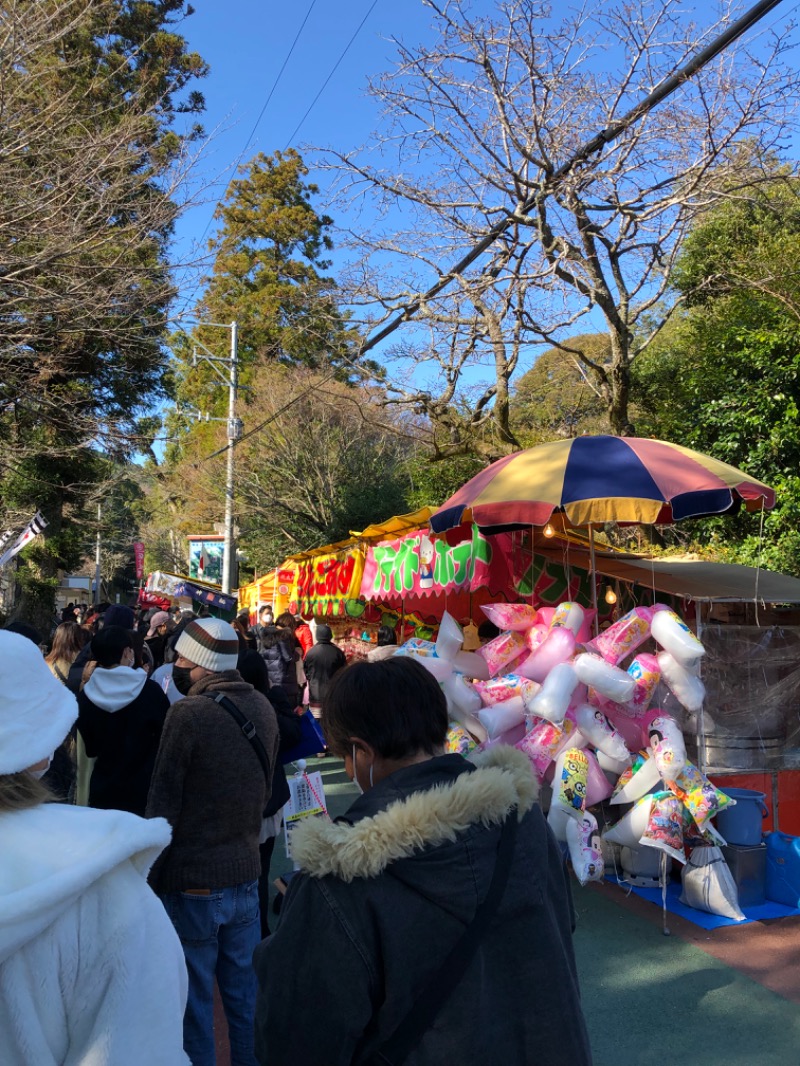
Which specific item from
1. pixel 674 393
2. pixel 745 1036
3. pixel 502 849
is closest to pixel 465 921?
pixel 502 849

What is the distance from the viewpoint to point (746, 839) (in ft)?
17.1

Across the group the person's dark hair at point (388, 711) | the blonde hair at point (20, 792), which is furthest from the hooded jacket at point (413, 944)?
the blonde hair at point (20, 792)

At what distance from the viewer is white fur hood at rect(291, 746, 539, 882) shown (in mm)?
1377

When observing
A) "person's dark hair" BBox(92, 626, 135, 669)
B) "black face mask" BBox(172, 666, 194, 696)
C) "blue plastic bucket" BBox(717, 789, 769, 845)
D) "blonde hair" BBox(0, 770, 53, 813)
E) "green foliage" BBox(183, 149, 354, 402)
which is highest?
"green foliage" BBox(183, 149, 354, 402)

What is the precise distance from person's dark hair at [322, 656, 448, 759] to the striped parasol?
11.7ft

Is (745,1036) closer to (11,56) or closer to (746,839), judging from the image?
(746,839)

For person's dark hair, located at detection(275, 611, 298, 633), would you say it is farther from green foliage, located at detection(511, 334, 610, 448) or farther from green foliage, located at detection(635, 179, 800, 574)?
green foliage, located at detection(511, 334, 610, 448)

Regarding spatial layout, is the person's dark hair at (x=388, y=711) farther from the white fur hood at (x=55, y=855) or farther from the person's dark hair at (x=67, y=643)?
the person's dark hair at (x=67, y=643)

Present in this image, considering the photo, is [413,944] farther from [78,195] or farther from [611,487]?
[78,195]

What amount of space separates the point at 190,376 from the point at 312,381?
12763mm

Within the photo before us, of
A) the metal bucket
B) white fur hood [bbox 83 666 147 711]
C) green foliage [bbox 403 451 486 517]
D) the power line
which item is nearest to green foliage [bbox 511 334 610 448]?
green foliage [bbox 403 451 486 517]

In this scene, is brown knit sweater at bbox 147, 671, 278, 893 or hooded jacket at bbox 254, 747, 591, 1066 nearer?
hooded jacket at bbox 254, 747, 591, 1066

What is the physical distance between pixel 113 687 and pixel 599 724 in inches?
123

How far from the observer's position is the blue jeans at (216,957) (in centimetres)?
280
